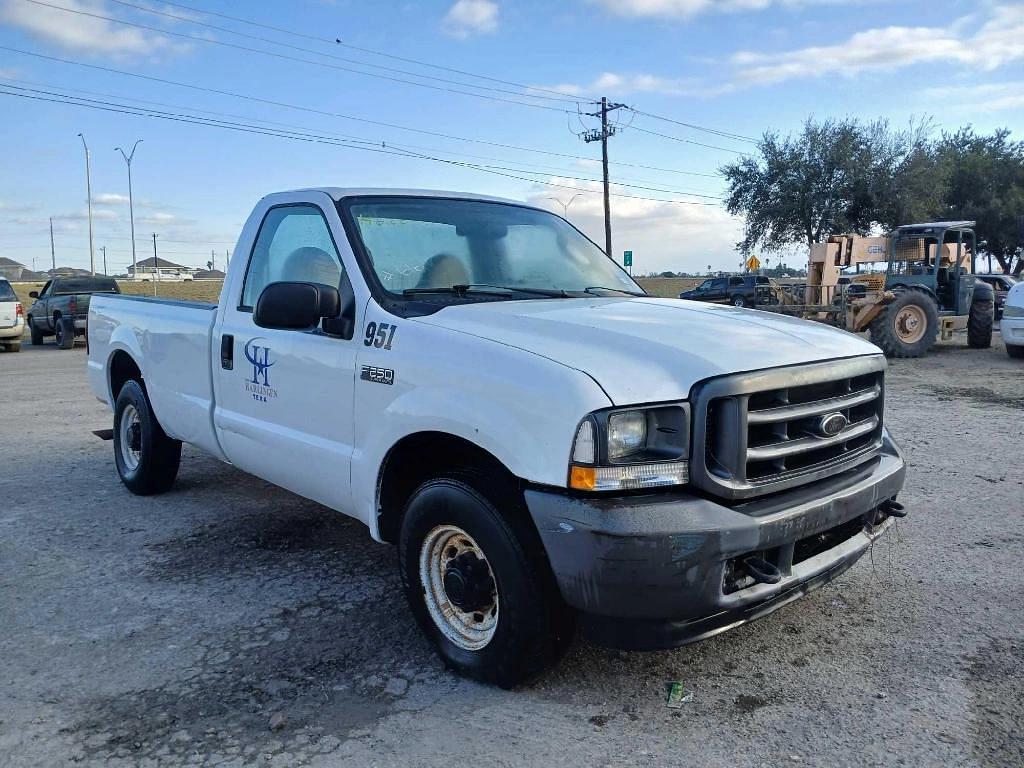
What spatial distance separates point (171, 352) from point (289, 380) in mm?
1613

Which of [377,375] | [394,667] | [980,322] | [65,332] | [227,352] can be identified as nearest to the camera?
[394,667]

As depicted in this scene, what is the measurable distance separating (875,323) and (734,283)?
1941 cm

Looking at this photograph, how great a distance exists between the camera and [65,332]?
1969 cm

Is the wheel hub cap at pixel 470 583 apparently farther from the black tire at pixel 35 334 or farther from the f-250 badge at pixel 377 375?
the black tire at pixel 35 334

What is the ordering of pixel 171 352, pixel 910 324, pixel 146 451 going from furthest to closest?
pixel 910 324, pixel 146 451, pixel 171 352

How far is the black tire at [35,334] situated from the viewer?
21547mm

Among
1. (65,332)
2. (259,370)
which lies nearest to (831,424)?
(259,370)

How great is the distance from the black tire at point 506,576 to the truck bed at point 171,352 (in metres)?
2.24

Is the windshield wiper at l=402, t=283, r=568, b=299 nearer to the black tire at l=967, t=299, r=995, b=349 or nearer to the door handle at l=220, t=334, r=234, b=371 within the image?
the door handle at l=220, t=334, r=234, b=371

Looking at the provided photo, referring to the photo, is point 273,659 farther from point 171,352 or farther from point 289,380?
point 171,352

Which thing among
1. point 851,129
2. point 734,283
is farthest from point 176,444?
point 851,129

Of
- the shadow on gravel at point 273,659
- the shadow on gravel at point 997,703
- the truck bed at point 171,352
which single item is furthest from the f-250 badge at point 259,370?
the shadow on gravel at point 997,703

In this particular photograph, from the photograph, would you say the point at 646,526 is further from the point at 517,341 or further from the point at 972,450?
the point at 972,450

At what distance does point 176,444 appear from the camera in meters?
5.81
